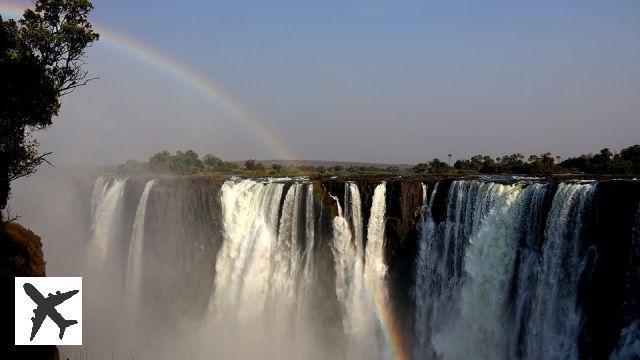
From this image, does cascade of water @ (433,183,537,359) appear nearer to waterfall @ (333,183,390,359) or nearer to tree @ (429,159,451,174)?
waterfall @ (333,183,390,359)

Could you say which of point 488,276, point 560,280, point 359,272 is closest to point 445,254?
point 488,276

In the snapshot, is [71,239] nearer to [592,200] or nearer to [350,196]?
[350,196]

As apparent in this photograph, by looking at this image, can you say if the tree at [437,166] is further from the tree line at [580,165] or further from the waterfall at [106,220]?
the waterfall at [106,220]

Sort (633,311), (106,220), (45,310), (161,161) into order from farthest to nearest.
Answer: (161,161) → (106,220) → (633,311) → (45,310)

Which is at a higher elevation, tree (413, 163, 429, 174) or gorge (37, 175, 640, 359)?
tree (413, 163, 429, 174)

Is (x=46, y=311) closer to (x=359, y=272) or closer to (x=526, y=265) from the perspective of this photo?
(x=526, y=265)

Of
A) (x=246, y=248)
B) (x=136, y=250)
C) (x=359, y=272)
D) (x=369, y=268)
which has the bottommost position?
(x=136, y=250)

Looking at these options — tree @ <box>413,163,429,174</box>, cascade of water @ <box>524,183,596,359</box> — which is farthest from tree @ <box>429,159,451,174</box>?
cascade of water @ <box>524,183,596,359</box>

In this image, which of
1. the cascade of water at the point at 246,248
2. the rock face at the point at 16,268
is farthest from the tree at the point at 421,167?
the rock face at the point at 16,268
